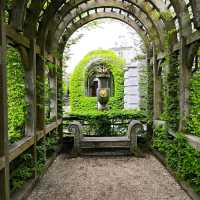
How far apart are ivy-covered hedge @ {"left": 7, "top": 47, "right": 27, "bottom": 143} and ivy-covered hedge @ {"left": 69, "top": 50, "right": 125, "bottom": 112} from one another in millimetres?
11635

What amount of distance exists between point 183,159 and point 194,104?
3.01 ft

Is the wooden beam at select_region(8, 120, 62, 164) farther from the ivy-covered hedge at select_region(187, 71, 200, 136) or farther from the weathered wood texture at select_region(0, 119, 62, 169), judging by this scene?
the ivy-covered hedge at select_region(187, 71, 200, 136)

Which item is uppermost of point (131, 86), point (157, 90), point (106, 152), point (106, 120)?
point (131, 86)

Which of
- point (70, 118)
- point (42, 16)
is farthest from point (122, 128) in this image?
point (42, 16)

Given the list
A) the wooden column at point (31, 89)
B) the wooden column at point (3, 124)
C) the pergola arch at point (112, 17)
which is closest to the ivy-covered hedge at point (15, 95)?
the wooden column at point (31, 89)

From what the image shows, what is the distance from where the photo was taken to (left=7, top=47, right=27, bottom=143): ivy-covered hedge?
4.98m

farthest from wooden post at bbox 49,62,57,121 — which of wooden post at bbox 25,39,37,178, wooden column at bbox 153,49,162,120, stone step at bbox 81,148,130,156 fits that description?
wooden post at bbox 25,39,37,178

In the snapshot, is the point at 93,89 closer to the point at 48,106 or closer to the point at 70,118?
the point at 70,118

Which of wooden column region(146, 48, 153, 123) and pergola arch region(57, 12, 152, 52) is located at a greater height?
pergola arch region(57, 12, 152, 52)

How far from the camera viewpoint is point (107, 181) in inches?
220

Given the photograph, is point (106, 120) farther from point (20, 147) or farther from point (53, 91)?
point (20, 147)

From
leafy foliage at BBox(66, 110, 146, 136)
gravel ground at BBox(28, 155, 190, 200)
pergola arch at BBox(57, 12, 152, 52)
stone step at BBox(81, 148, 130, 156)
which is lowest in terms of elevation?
stone step at BBox(81, 148, 130, 156)

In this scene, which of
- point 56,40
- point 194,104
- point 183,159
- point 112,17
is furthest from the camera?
point 112,17

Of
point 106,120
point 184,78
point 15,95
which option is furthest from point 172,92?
point 106,120
